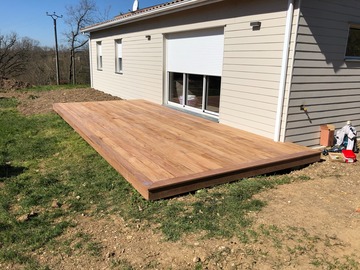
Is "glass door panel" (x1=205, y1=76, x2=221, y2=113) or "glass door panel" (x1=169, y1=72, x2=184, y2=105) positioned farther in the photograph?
"glass door panel" (x1=169, y1=72, x2=184, y2=105)

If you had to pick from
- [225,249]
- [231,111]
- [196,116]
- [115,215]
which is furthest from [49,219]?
[196,116]

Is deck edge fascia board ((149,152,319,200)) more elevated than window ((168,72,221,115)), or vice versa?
window ((168,72,221,115))

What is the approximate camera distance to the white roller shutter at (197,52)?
6.13 m

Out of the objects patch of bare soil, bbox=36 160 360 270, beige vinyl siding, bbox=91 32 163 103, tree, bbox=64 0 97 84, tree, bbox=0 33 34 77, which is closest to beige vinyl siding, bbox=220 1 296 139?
patch of bare soil, bbox=36 160 360 270

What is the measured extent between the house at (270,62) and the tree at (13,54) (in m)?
23.1

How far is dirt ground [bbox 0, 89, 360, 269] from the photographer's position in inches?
87.0

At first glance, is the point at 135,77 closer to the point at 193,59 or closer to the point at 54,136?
the point at 193,59

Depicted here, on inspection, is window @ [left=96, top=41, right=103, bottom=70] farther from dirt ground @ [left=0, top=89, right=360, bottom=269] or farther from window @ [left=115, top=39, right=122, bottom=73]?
dirt ground @ [left=0, top=89, right=360, bottom=269]

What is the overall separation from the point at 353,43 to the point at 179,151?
3.71 m

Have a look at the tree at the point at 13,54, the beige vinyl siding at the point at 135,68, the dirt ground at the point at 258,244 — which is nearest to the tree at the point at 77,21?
the tree at the point at 13,54

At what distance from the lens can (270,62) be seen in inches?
190

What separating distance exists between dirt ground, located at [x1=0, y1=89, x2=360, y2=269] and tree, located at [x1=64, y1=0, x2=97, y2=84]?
22446mm

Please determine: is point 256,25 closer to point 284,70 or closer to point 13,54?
point 284,70

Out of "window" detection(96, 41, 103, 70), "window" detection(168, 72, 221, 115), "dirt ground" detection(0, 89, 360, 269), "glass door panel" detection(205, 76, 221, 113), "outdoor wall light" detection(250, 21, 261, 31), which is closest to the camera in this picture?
"dirt ground" detection(0, 89, 360, 269)
